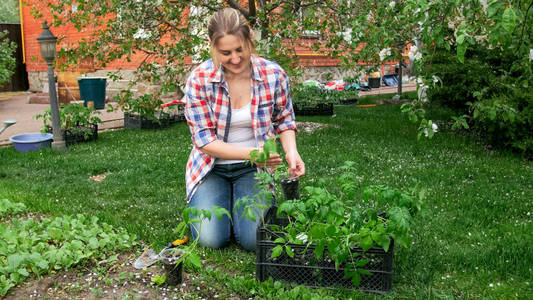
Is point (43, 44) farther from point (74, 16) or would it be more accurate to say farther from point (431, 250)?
point (431, 250)

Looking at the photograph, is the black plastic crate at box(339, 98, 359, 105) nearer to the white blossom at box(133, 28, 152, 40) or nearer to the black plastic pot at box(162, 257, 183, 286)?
the white blossom at box(133, 28, 152, 40)

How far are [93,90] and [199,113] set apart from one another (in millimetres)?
9691

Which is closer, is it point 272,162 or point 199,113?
point 272,162

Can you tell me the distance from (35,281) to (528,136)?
5214 millimetres

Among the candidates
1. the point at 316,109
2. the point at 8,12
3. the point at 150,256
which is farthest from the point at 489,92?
the point at 8,12

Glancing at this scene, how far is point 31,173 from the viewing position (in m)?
5.37

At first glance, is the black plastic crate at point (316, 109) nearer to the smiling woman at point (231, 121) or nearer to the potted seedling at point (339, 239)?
the smiling woman at point (231, 121)

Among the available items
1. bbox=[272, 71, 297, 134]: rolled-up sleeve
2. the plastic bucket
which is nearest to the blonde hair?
bbox=[272, 71, 297, 134]: rolled-up sleeve

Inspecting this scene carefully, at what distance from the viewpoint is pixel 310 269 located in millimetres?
2674

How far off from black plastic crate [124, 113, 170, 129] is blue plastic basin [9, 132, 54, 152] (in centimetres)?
169

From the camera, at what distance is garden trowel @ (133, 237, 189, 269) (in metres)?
2.85

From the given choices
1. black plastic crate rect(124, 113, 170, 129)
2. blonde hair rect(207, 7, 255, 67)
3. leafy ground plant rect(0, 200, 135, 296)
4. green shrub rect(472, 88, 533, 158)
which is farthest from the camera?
black plastic crate rect(124, 113, 170, 129)

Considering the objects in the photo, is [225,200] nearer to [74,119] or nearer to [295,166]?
[295,166]

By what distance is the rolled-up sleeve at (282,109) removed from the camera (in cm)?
319
